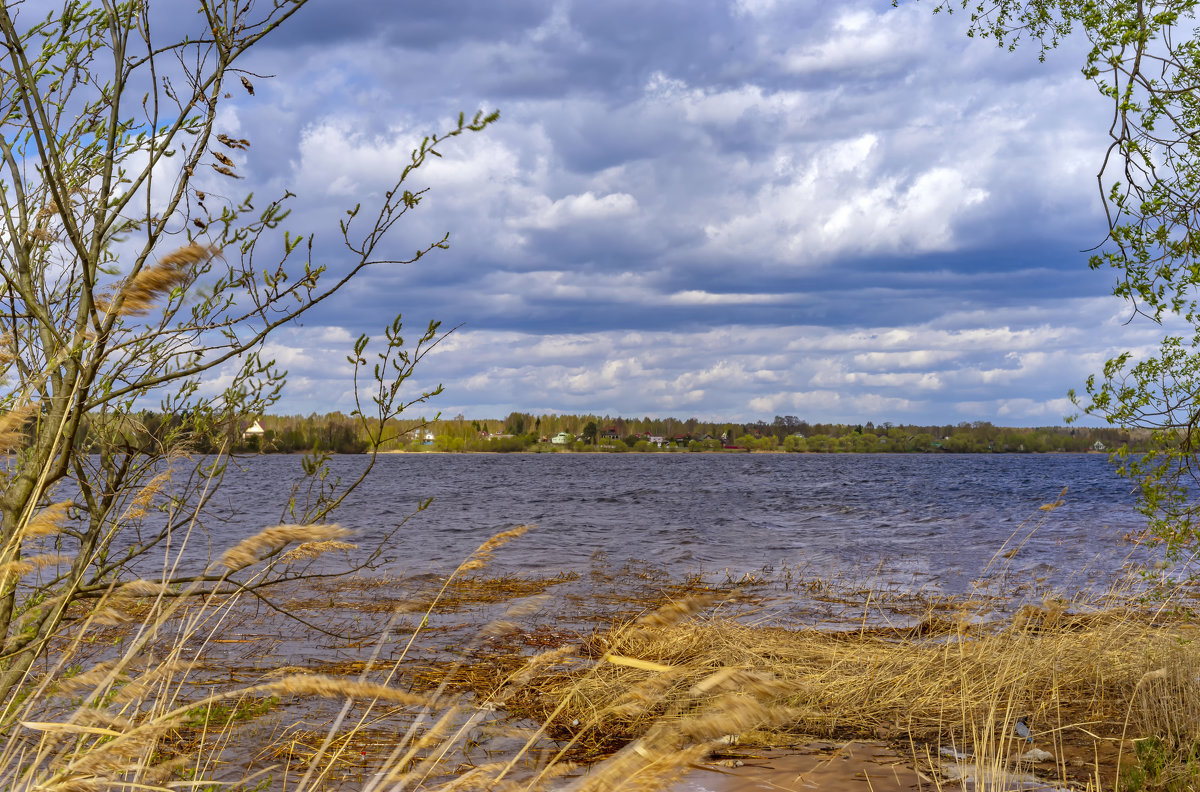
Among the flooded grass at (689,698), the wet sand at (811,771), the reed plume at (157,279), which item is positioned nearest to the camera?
the reed plume at (157,279)

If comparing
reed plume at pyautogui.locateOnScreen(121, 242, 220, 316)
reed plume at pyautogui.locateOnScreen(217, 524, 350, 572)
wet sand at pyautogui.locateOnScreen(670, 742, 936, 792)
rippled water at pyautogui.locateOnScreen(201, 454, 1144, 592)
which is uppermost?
reed plume at pyautogui.locateOnScreen(121, 242, 220, 316)

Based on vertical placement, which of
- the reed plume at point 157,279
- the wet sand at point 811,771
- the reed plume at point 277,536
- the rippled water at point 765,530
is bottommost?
the rippled water at point 765,530

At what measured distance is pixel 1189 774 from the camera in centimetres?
484

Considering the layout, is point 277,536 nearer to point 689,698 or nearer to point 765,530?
point 689,698

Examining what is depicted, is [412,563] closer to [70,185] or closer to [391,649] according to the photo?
[391,649]

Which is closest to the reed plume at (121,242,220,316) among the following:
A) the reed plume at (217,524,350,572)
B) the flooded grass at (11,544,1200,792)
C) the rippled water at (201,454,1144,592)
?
the reed plume at (217,524,350,572)

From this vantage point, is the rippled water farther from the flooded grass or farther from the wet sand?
the wet sand

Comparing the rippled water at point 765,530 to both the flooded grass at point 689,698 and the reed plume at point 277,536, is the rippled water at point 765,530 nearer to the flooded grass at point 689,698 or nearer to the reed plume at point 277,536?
the flooded grass at point 689,698

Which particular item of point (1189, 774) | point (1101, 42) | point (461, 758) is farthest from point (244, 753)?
point (1101, 42)

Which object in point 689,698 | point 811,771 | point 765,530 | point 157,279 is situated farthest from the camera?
point 765,530

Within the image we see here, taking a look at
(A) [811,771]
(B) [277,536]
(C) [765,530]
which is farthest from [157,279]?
(C) [765,530]

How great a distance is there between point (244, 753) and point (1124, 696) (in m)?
7.09

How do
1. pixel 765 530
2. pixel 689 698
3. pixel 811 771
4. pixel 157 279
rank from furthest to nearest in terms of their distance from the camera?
1. pixel 765 530
2. pixel 689 698
3. pixel 811 771
4. pixel 157 279

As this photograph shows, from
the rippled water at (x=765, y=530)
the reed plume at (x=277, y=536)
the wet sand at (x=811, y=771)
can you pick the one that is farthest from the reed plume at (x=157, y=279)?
the wet sand at (x=811, y=771)
